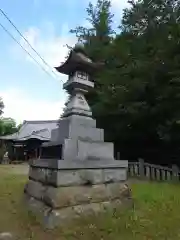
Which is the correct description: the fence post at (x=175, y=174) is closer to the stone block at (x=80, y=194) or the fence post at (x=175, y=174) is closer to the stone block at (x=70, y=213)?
the stone block at (x=80, y=194)

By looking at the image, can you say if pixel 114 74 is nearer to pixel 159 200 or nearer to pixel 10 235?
pixel 159 200

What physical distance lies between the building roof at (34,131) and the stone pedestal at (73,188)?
19.6 metres

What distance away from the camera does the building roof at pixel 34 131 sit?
24.6m

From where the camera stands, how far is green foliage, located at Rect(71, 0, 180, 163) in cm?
902

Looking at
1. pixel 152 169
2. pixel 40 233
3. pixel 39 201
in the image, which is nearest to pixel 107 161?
pixel 39 201

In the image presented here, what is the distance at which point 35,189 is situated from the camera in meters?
4.57

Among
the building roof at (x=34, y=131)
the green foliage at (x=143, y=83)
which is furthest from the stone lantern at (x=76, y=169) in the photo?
the building roof at (x=34, y=131)

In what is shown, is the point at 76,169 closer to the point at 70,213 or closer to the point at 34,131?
the point at 70,213

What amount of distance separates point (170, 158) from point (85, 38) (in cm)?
997

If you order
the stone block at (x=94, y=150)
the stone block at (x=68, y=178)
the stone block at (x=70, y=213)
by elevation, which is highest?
the stone block at (x=94, y=150)

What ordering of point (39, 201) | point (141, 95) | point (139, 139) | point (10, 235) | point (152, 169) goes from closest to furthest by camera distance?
point (10, 235)
point (39, 201)
point (152, 169)
point (141, 95)
point (139, 139)

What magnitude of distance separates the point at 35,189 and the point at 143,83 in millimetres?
6209

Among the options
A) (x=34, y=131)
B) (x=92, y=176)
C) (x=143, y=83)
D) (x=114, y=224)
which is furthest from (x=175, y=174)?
(x=34, y=131)

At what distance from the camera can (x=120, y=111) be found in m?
10.0
